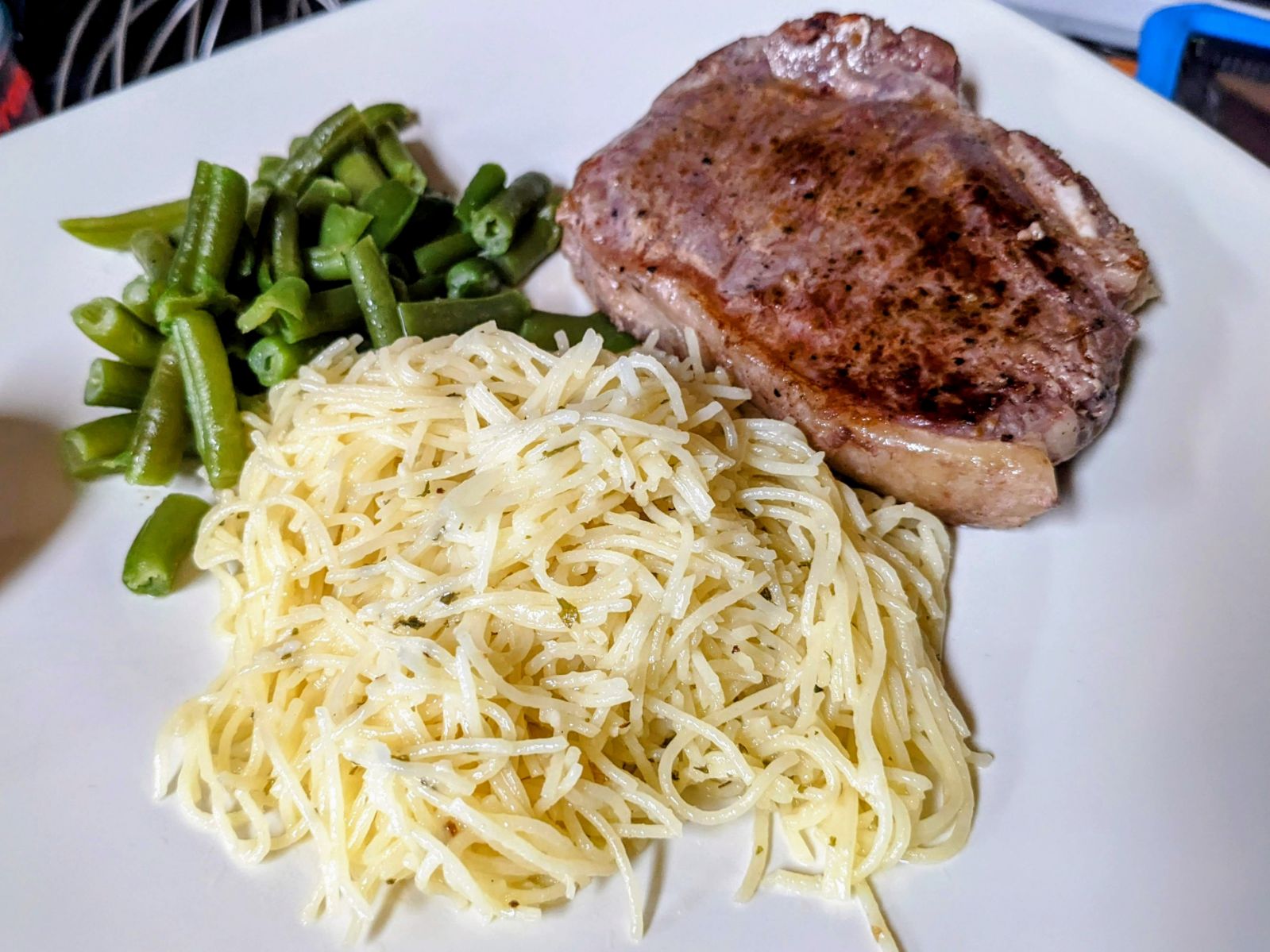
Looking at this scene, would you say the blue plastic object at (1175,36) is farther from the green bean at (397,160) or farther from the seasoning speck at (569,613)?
the seasoning speck at (569,613)

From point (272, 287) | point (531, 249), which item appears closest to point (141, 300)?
point (272, 287)

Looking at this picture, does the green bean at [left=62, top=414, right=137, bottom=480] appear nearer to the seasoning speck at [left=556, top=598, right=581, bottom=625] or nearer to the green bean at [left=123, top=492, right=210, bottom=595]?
the green bean at [left=123, top=492, right=210, bottom=595]

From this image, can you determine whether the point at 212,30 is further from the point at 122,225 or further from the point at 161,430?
the point at 161,430

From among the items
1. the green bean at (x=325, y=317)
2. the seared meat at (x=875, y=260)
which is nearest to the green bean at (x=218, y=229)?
the green bean at (x=325, y=317)

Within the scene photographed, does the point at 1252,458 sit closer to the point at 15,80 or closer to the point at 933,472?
the point at 933,472

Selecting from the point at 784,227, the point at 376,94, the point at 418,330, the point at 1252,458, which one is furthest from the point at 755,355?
the point at 376,94

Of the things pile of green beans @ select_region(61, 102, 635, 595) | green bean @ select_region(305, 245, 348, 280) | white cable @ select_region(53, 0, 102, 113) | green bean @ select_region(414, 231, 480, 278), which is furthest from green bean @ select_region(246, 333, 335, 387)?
white cable @ select_region(53, 0, 102, 113)
